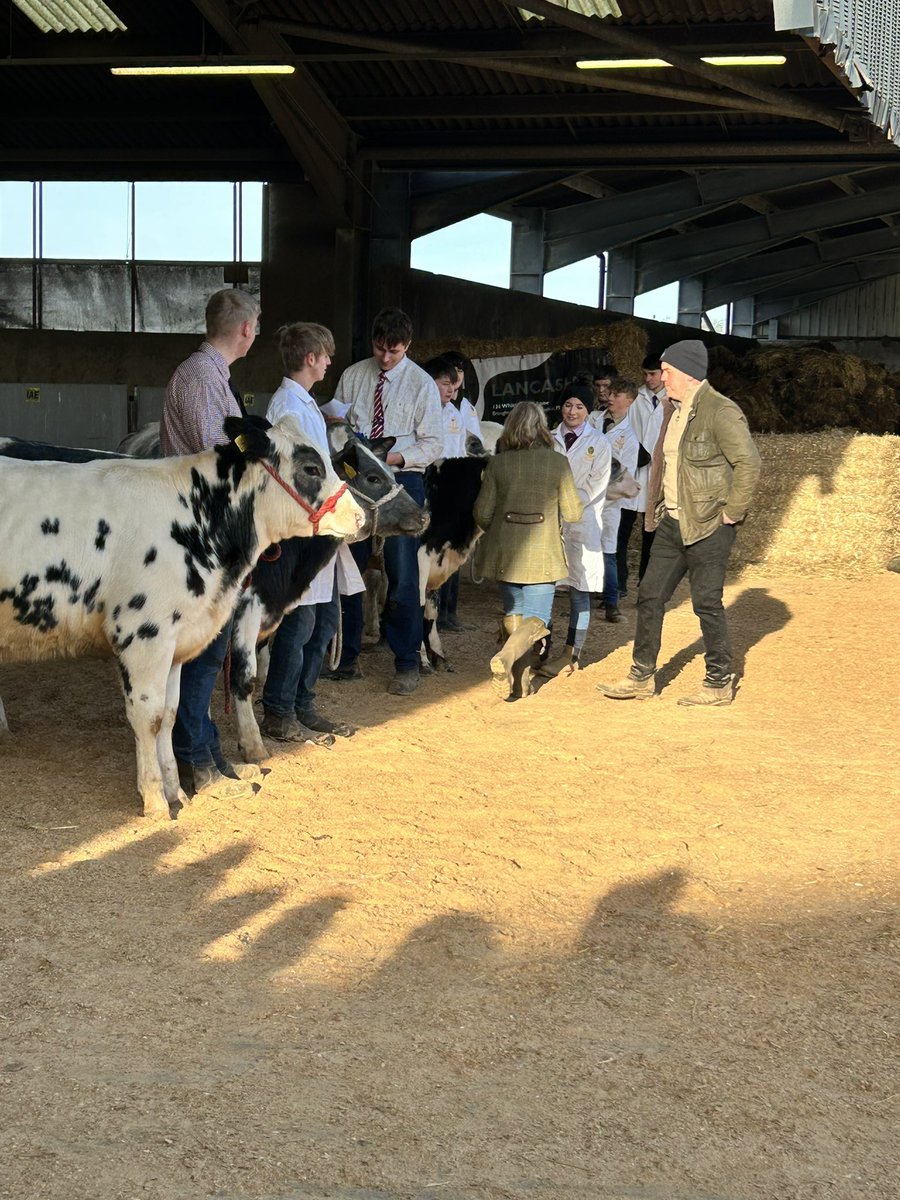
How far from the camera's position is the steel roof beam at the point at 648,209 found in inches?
677

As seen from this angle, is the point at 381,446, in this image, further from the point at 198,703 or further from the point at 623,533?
the point at 623,533

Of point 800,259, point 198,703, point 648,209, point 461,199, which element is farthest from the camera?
point 800,259

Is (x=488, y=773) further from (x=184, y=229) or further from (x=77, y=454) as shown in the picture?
(x=184, y=229)

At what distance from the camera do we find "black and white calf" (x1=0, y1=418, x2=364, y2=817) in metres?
5.01

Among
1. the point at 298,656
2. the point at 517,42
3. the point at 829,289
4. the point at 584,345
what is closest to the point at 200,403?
the point at 298,656

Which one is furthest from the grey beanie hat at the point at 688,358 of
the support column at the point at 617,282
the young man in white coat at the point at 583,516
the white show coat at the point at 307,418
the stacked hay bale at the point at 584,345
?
the support column at the point at 617,282

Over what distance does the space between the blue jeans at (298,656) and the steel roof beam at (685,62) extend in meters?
5.41

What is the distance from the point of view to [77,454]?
715 centimetres

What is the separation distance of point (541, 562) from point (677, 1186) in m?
5.09

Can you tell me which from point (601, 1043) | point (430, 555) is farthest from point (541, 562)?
point (601, 1043)

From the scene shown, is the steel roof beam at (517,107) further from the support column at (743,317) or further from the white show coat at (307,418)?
the support column at (743,317)

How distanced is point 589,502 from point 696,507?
144 centimetres

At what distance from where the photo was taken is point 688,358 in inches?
293

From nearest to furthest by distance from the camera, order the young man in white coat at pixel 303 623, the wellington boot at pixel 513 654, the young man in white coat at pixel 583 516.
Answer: the young man in white coat at pixel 303 623 → the wellington boot at pixel 513 654 → the young man in white coat at pixel 583 516
